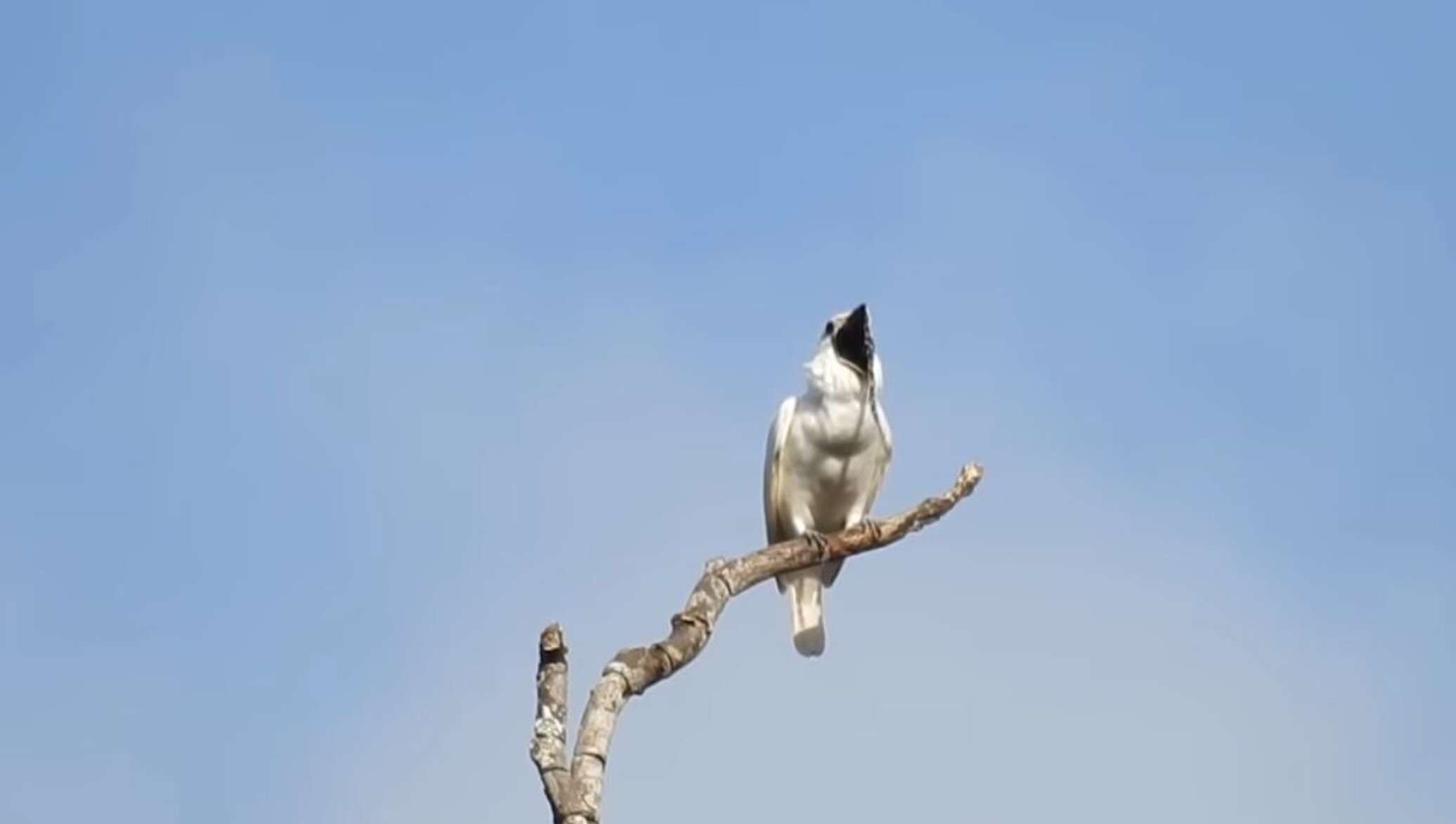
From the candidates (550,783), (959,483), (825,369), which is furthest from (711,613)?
(825,369)

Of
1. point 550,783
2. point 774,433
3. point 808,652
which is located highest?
point 774,433

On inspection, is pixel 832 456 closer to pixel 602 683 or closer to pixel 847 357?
pixel 847 357

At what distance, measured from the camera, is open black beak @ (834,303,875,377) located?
13.5 meters

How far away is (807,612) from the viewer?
14555mm

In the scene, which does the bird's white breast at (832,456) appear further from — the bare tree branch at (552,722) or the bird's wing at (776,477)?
the bare tree branch at (552,722)

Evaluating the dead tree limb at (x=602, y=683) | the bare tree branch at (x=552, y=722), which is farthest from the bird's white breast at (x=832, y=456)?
the bare tree branch at (x=552, y=722)

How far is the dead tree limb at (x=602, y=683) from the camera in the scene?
24.2 ft

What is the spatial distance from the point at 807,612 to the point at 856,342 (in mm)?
1878

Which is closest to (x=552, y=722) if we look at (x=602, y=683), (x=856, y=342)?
(x=602, y=683)

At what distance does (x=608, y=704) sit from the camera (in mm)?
7836

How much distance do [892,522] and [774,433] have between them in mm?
3020

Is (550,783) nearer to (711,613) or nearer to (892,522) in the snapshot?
(711,613)

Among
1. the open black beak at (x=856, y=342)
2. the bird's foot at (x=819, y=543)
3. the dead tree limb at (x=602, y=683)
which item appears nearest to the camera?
the dead tree limb at (x=602, y=683)

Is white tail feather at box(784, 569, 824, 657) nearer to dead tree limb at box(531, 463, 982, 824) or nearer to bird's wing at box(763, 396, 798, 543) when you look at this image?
bird's wing at box(763, 396, 798, 543)
